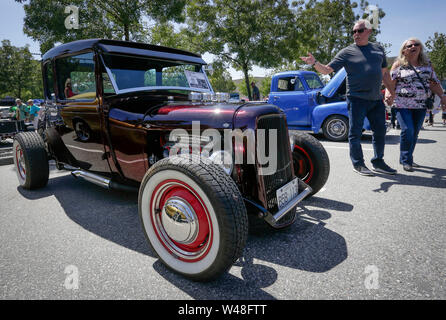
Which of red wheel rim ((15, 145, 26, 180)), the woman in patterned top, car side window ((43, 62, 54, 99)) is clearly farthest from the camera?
the woman in patterned top

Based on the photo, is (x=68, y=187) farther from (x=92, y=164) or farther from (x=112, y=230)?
(x=112, y=230)

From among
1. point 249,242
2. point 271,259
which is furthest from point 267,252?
point 249,242

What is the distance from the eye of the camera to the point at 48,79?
11.6 feet

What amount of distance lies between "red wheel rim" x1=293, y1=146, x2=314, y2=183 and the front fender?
457cm

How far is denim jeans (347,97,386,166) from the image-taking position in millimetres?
3854

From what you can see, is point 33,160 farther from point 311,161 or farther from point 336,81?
point 336,81

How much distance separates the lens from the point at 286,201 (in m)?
2.21

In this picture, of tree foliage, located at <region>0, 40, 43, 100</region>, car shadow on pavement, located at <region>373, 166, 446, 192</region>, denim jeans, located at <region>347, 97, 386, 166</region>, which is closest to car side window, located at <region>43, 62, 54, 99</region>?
denim jeans, located at <region>347, 97, 386, 166</region>

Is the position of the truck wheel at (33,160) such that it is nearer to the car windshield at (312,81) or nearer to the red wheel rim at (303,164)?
the red wheel rim at (303,164)

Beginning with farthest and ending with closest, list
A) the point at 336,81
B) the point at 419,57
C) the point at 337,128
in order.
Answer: the point at 337,128 < the point at 336,81 < the point at 419,57

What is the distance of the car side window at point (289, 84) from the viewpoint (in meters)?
7.70

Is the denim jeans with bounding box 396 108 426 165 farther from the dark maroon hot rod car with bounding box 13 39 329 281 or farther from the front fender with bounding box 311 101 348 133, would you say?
the front fender with bounding box 311 101 348 133

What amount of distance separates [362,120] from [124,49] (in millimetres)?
3339

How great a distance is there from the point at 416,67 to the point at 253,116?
358 cm
